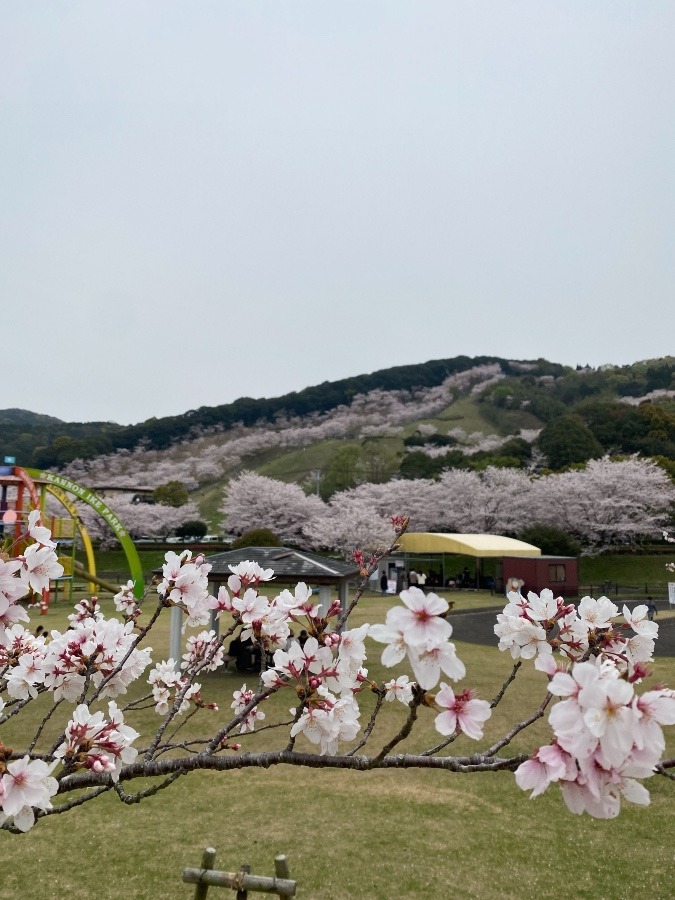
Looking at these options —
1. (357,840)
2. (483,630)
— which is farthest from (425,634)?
(483,630)

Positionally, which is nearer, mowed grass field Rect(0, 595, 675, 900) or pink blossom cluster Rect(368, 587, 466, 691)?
pink blossom cluster Rect(368, 587, 466, 691)

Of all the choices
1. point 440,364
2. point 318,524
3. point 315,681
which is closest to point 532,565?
point 318,524

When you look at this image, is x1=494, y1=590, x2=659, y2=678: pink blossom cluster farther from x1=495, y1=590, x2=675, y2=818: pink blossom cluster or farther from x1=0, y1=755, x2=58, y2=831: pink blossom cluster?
x1=0, y1=755, x2=58, y2=831: pink blossom cluster

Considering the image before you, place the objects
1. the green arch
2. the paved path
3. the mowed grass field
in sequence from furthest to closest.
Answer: the green arch, the paved path, the mowed grass field

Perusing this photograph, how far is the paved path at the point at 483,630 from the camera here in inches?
613

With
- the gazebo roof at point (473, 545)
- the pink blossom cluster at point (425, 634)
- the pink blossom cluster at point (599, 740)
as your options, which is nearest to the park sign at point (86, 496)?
the gazebo roof at point (473, 545)

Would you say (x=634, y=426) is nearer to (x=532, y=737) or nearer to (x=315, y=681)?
(x=532, y=737)

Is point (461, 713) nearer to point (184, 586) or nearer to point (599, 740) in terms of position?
point (599, 740)

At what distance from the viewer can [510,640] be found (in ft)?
8.55

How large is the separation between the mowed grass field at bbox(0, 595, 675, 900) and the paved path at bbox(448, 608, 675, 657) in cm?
755

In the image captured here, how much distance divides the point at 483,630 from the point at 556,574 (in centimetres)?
928

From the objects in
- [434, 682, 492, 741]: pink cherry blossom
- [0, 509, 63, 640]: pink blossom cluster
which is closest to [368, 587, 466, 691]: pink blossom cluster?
[434, 682, 492, 741]: pink cherry blossom

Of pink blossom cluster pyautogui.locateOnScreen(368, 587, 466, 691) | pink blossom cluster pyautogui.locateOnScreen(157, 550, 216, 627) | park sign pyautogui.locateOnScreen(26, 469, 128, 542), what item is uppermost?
pink blossom cluster pyautogui.locateOnScreen(368, 587, 466, 691)

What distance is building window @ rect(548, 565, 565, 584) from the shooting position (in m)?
25.6
